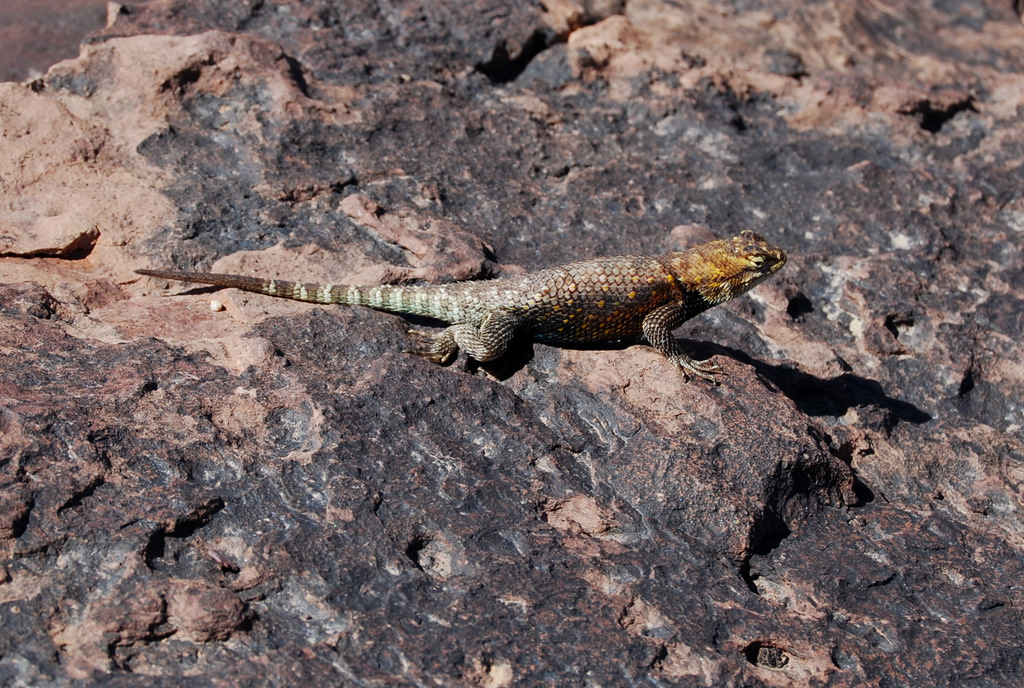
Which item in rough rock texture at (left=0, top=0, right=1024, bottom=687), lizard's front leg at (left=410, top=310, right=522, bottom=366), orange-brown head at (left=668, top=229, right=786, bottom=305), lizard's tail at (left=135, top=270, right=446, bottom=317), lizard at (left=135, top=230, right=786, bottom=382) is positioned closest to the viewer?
rough rock texture at (left=0, top=0, right=1024, bottom=687)

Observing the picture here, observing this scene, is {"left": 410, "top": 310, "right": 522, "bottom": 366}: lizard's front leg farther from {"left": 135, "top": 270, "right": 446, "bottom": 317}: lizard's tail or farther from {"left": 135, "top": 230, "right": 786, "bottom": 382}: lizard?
{"left": 135, "top": 270, "right": 446, "bottom": 317}: lizard's tail

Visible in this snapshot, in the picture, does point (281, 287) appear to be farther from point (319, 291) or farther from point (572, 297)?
point (572, 297)

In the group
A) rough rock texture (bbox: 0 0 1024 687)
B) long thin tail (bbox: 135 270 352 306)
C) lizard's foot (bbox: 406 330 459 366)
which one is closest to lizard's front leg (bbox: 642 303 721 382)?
rough rock texture (bbox: 0 0 1024 687)

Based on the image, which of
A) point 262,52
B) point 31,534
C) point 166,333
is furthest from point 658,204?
point 31,534

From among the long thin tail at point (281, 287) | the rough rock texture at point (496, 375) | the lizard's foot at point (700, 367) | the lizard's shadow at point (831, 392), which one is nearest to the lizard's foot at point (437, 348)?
the rough rock texture at point (496, 375)

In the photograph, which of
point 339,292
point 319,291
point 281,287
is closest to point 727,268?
point 339,292

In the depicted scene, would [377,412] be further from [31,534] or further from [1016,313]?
[1016,313]

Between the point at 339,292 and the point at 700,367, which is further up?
the point at 339,292
